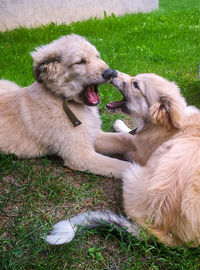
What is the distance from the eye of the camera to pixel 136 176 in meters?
2.56

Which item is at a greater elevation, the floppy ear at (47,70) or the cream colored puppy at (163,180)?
the floppy ear at (47,70)

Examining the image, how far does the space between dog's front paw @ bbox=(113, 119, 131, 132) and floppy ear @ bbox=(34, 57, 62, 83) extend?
113cm

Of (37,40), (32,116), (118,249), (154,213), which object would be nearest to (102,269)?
(118,249)

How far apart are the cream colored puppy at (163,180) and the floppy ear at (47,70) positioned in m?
0.85

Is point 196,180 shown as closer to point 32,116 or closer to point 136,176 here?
point 136,176

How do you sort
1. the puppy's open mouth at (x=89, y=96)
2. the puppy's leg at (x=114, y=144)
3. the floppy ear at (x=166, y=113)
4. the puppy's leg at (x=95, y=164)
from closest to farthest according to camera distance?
the floppy ear at (x=166, y=113) < the puppy's leg at (x=95, y=164) < the puppy's open mouth at (x=89, y=96) < the puppy's leg at (x=114, y=144)

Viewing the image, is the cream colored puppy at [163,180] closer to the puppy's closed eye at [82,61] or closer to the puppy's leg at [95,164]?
the puppy's leg at [95,164]

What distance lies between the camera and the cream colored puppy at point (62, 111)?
120 inches

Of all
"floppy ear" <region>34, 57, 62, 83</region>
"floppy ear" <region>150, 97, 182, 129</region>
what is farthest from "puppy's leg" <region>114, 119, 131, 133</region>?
"floppy ear" <region>34, 57, 62, 83</region>

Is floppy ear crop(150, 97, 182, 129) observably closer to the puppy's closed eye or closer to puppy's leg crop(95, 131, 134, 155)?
puppy's leg crop(95, 131, 134, 155)

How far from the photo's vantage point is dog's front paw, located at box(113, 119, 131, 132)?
382 centimetres

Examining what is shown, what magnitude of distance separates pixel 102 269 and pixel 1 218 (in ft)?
2.95

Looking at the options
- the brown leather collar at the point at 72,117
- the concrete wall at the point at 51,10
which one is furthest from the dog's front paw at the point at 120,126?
the concrete wall at the point at 51,10

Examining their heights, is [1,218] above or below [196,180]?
below
